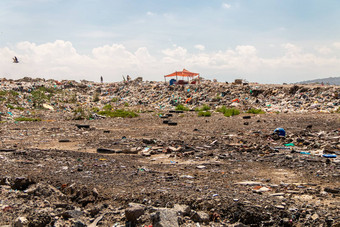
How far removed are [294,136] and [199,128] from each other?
305 centimetres

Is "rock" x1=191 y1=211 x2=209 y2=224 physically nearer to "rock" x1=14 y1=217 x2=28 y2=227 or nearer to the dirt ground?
the dirt ground

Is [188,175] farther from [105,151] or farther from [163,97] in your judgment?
[163,97]

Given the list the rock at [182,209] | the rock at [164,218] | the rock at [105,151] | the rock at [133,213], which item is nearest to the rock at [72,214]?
the rock at [133,213]

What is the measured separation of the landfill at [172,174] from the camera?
3.31m

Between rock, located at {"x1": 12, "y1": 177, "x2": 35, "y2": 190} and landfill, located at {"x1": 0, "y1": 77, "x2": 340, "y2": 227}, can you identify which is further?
rock, located at {"x1": 12, "y1": 177, "x2": 35, "y2": 190}

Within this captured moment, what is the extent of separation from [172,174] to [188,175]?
0.25 metres

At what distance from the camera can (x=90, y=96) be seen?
22703 mm

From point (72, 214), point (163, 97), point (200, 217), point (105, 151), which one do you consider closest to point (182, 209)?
point (200, 217)

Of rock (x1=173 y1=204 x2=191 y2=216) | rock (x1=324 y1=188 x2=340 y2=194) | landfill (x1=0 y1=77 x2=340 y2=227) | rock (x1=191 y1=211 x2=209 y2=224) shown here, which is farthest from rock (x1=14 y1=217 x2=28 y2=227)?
rock (x1=324 y1=188 x2=340 y2=194)

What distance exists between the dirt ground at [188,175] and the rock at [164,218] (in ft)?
0.44

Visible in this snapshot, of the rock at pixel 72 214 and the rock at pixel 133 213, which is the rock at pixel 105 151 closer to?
the rock at pixel 72 214

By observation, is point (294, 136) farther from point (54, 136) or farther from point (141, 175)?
point (54, 136)

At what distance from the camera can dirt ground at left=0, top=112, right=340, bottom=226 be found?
3375 mm

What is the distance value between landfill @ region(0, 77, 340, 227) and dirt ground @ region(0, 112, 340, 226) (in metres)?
0.01
